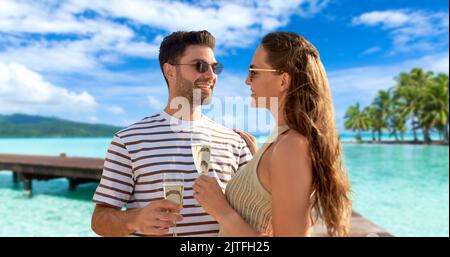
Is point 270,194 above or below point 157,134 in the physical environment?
below

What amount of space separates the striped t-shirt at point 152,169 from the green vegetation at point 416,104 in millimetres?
52874

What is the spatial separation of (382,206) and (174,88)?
1684 centimetres

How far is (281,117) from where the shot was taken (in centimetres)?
174

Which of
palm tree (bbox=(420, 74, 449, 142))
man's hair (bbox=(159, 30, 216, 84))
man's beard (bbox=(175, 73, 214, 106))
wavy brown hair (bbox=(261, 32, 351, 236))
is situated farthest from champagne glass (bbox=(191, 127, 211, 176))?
palm tree (bbox=(420, 74, 449, 142))

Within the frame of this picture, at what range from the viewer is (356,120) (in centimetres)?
7944

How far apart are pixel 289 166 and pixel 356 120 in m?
81.7

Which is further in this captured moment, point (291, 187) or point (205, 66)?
point (205, 66)

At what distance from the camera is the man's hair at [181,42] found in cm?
239

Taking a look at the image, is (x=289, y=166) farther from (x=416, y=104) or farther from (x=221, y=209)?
(x=416, y=104)

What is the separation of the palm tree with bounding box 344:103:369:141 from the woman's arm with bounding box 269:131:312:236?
79.8 m

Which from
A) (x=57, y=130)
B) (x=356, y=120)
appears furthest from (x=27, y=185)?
(x=57, y=130)
